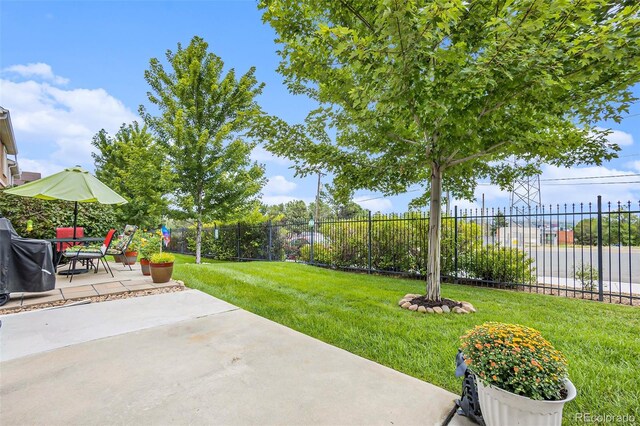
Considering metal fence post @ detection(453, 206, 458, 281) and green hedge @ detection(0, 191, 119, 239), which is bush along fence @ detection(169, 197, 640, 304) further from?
green hedge @ detection(0, 191, 119, 239)

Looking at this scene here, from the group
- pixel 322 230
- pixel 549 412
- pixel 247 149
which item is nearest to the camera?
pixel 549 412

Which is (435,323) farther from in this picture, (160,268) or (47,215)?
(47,215)

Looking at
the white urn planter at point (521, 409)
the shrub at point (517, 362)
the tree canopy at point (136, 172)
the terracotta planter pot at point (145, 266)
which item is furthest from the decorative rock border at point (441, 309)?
the tree canopy at point (136, 172)

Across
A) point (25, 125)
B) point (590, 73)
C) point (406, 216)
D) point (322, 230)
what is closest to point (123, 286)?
point (322, 230)

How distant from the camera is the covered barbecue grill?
4.03 m

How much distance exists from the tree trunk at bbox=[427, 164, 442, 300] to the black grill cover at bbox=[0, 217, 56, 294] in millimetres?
5977

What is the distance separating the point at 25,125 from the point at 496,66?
60.8 ft

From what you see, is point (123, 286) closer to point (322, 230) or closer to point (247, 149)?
point (322, 230)

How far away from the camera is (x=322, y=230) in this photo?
31.9 ft

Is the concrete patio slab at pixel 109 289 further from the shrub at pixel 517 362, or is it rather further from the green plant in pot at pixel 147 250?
the shrub at pixel 517 362

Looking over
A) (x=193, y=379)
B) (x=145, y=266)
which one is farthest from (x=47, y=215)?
(x=193, y=379)

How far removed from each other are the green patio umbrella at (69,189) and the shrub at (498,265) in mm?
8344

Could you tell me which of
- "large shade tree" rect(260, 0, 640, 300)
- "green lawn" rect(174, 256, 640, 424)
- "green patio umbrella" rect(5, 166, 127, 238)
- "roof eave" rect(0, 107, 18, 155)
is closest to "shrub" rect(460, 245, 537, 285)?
"green lawn" rect(174, 256, 640, 424)

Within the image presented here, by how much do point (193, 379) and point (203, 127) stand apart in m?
9.91
